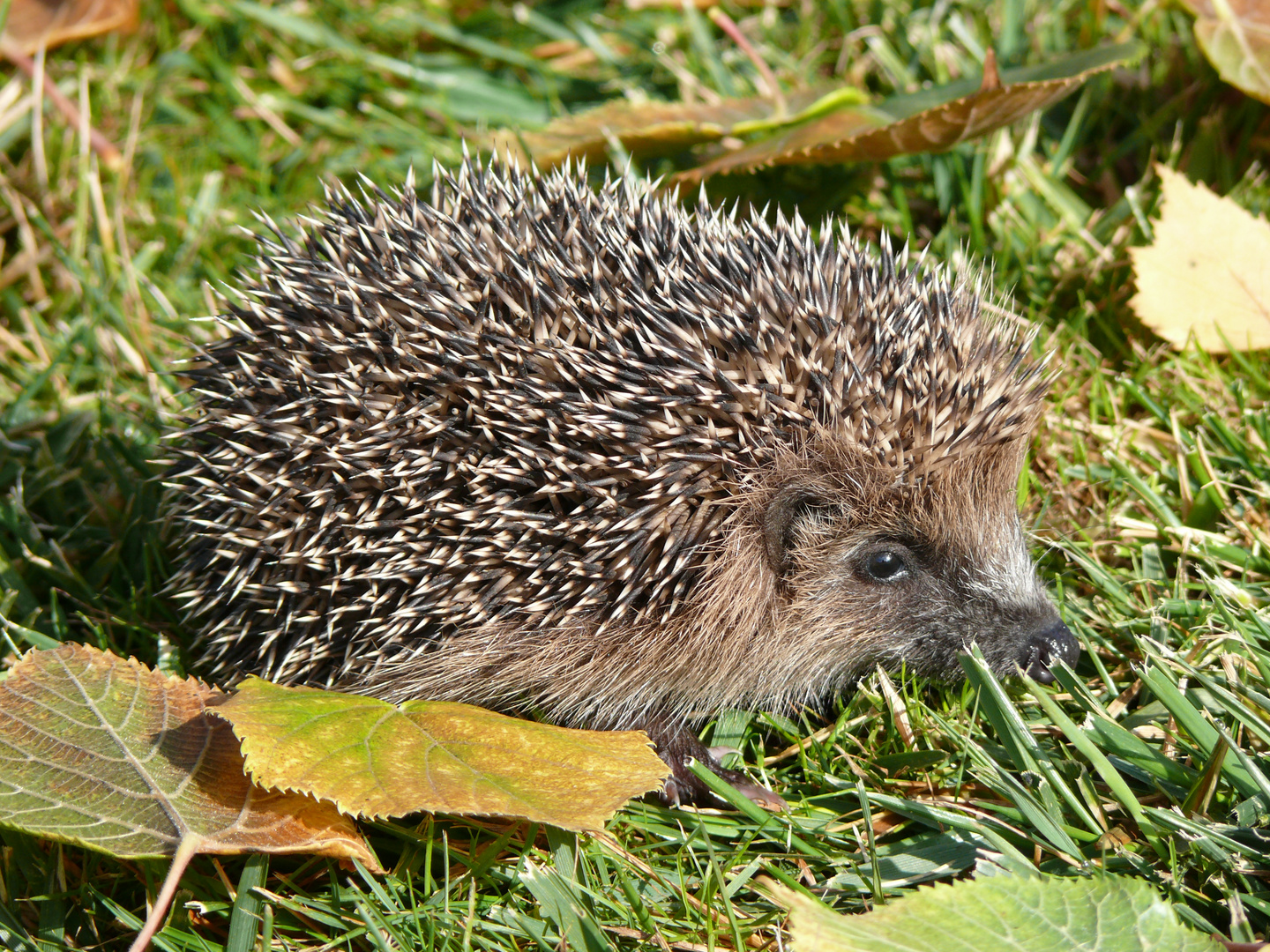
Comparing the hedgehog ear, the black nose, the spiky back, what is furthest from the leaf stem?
the black nose

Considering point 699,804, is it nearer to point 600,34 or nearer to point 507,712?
point 507,712

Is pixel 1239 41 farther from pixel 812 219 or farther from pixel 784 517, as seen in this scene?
pixel 784 517

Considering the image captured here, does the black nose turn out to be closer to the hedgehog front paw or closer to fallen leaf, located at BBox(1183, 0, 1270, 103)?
the hedgehog front paw

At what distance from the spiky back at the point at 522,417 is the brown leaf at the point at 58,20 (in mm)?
3233

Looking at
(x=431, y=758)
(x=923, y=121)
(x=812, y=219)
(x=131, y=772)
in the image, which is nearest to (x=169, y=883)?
(x=131, y=772)

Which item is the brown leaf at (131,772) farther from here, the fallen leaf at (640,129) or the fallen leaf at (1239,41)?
the fallen leaf at (1239,41)

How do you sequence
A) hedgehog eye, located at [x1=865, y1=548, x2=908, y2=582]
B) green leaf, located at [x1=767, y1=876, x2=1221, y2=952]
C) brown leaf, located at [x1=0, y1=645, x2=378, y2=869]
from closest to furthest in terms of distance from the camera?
green leaf, located at [x1=767, y1=876, x2=1221, y2=952], brown leaf, located at [x1=0, y1=645, x2=378, y2=869], hedgehog eye, located at [x1=865, y1=548, x2=908, y2=582]

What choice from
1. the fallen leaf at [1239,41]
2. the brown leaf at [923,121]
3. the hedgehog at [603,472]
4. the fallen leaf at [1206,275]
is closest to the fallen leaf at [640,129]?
the brown leaf at [923,121]

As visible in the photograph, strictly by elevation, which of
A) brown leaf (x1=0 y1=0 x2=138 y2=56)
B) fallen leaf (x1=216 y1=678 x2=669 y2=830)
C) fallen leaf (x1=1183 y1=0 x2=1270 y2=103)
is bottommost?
fallen leaf (x1=216 y1=678 x2=669 y2=830)

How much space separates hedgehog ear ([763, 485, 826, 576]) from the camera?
10.6 ft

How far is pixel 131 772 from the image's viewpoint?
2.87 meters

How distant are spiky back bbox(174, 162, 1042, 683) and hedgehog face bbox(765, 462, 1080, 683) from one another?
16cm

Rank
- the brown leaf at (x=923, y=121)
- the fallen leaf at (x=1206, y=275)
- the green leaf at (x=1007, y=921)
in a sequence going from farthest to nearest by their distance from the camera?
the brown leaf at (x=923, y=121)
the fallen leaf at (x=1206, y=275)
the green leaf at (x=1007, y=921)

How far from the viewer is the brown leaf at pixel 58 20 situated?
5605 millimetres
